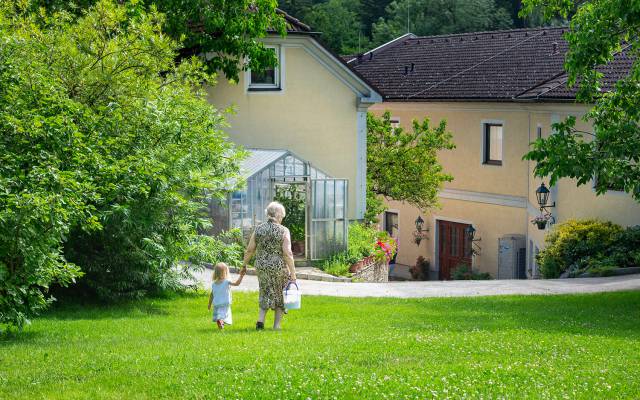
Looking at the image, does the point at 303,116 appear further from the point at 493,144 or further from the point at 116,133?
the point at 116,133

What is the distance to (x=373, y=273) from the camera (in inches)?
1071

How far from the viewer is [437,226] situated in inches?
1533

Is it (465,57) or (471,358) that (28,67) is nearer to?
(471,358)

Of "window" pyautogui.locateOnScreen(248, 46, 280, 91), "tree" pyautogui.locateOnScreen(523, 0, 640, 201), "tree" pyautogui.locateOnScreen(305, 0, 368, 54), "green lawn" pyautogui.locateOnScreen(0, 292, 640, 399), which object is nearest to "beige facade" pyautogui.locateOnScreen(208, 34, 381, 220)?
"window" pyautogui.locateOnScreen(248, 46, 280, 91)

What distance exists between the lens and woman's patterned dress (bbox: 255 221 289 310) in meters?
13.9

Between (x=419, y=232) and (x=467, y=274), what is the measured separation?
4.59 meters

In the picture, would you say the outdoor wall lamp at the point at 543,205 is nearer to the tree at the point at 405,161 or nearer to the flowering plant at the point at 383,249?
the tree at the point at 405,161

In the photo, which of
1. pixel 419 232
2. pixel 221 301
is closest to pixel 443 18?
pixel 419 232

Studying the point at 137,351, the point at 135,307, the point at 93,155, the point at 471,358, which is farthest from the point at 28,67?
the point at 471,358

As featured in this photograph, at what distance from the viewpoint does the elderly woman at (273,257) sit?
45.5ft

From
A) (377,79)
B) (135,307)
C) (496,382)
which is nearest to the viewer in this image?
(496,382)

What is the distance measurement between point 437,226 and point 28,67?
25403 millimetres

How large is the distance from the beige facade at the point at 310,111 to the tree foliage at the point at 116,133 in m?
10.6

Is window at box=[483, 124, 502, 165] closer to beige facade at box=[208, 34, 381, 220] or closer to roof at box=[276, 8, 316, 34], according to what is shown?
beige facade at box=[208, 34, 381, 220]
